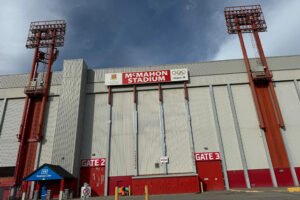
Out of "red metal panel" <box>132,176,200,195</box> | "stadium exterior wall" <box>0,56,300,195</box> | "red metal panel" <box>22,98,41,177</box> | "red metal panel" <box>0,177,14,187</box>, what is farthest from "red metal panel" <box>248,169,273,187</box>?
"red metal panel" <box>0,177,14,187</box>

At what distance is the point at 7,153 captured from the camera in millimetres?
29828

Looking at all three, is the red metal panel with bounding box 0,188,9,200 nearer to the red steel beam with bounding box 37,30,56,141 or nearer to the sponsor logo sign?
the red steel beam with bounding box 37,30,56,141

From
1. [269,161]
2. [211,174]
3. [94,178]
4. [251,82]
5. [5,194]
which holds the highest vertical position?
[251,82]

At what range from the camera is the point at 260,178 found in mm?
27656

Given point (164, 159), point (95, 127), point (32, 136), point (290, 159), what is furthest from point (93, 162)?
point (290, 159)

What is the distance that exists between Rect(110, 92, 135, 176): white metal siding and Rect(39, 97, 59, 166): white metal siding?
8416 millimetres

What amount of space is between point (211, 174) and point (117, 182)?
12356mm

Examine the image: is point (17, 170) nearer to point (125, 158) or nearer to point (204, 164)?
point (125, 158)

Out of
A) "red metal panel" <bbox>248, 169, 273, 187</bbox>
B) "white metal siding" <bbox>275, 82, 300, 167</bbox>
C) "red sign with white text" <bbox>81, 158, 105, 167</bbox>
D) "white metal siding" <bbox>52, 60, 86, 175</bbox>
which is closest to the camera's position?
"red metal panel" <bbox>248, 169, 273, 187</bbox>

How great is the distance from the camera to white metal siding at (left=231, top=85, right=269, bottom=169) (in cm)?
2844

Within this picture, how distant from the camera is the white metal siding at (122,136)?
95.4ft

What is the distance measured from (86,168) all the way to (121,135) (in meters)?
6.37

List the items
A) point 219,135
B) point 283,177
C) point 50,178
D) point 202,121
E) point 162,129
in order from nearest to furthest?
point 50,178 → point 283,177 → point 219,135 → point 162,129 → point 202,121

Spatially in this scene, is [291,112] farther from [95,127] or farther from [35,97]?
[35,97]
